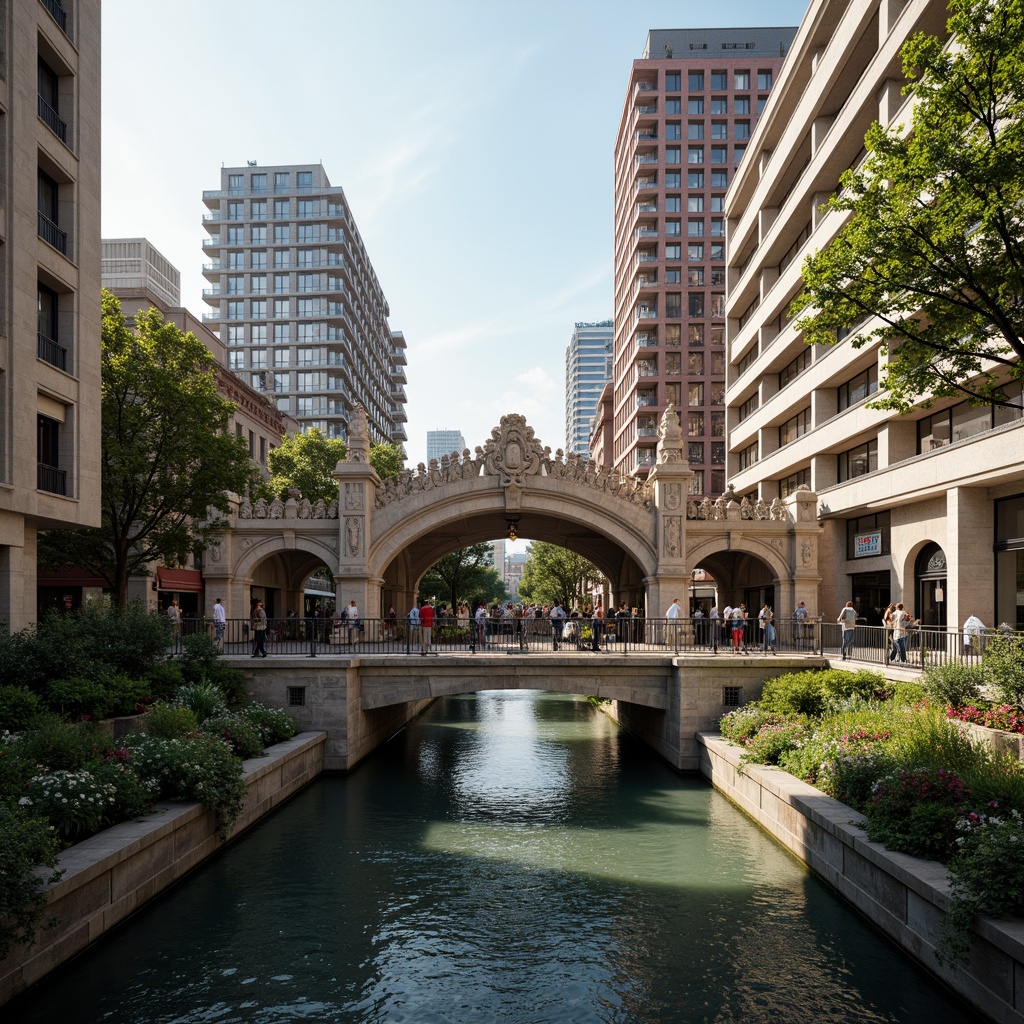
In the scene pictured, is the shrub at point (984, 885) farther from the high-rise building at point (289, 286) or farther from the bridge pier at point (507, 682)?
the high-rise building at point (289, 286)

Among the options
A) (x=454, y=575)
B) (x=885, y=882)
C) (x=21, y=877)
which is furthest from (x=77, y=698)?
(x=454, y=575)

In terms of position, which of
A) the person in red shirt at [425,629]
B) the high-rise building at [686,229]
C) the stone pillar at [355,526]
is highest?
the high-rise building at [686,229]

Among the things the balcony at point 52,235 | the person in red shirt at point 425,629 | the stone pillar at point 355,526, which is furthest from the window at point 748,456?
the balcony at point 52,235

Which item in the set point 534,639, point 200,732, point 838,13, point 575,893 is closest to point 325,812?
point 200,732

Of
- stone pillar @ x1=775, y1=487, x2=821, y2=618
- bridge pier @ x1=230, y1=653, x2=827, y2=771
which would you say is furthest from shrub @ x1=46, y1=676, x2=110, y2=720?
stone pillar @ x1=775, y1=487, x2=821, y2=618

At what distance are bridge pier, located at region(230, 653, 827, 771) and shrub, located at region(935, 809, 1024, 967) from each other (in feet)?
41.9

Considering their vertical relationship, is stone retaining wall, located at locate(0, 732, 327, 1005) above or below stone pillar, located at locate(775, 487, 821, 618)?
below

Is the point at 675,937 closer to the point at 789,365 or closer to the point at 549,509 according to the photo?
the point at 549,509

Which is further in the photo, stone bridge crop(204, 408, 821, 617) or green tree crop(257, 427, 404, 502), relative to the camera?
green tree crop(257, 427, 404, 502)

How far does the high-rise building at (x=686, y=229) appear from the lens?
2707 inches

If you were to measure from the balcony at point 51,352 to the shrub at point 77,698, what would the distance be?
9090 millimetres

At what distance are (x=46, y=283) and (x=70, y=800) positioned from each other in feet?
50.9

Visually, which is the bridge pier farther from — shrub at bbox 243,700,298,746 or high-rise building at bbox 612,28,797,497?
high-rise building at bbox 612,28,797,497

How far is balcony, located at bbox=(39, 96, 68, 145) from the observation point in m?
21.6
